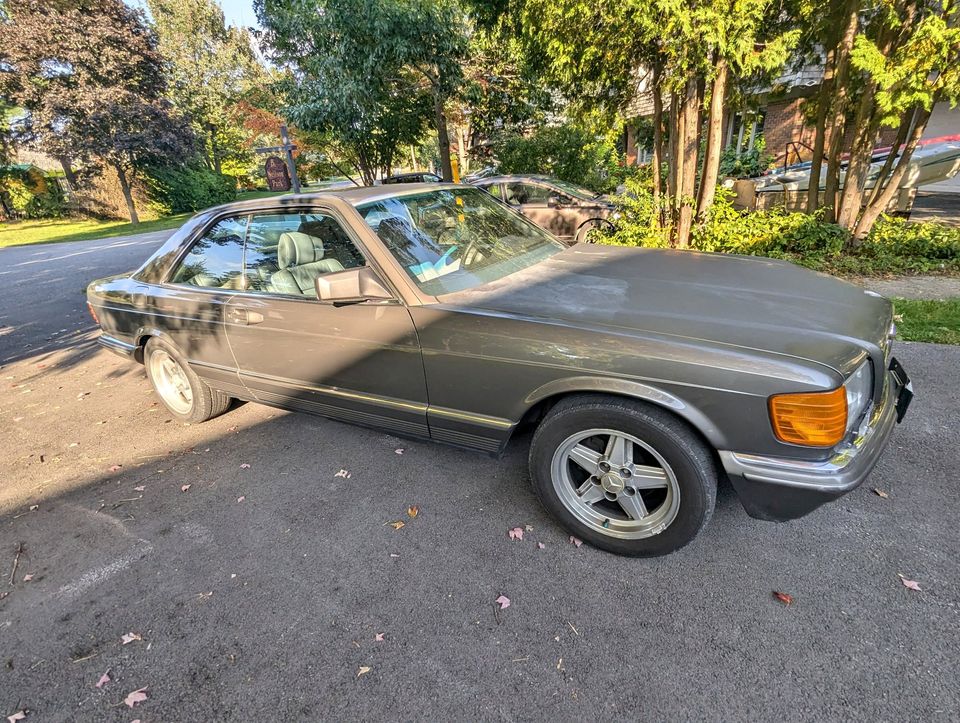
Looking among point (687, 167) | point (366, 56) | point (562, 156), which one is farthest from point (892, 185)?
point (366, 56)

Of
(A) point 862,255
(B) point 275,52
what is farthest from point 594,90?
(B) point 275,52

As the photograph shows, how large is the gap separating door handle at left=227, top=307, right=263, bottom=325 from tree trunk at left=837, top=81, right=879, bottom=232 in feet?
23.8

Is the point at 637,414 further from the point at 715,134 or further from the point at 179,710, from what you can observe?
the point at 715,134

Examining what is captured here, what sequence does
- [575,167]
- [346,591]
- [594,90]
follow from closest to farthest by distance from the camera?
[346,591] < [594,90] < [575,167]

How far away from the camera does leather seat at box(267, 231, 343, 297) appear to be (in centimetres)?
284

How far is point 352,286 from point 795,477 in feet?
6.61

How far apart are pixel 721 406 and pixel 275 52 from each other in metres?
18.6

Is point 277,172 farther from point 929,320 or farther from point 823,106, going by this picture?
point 929,320

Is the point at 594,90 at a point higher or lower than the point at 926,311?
higher

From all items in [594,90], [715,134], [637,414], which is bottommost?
[637,414]

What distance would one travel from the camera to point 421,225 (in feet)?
9.08

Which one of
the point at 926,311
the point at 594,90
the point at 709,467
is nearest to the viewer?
the point at 709,467

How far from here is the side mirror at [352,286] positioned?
2299 millimetres

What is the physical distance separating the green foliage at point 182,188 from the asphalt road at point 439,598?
81.1 feet
